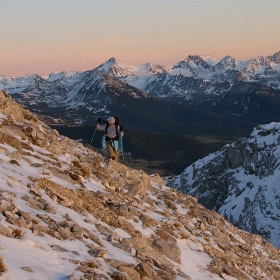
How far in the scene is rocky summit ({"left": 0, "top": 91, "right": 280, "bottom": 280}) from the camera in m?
11.2

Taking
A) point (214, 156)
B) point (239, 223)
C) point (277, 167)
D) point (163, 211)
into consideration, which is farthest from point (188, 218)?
point (214, 156)

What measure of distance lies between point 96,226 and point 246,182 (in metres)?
106

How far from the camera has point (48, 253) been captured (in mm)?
11078

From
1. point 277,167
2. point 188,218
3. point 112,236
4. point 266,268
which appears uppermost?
point 112,236

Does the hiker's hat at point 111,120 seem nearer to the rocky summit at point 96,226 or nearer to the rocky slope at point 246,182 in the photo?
the rocky summit at point 96,226

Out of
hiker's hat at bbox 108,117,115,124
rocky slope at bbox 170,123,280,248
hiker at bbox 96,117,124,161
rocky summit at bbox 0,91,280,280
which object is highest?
hiker's hat at bbox 108,117,115,124

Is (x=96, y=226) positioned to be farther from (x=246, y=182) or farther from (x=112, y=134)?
(x=246, y=182)

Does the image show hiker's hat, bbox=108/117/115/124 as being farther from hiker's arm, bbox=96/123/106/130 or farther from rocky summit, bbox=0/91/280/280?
rocky summit, bbox=0/91/280/280

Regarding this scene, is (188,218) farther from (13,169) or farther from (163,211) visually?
(13,169)

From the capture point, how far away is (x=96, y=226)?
48.5 feet

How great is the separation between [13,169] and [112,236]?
4.99 metres

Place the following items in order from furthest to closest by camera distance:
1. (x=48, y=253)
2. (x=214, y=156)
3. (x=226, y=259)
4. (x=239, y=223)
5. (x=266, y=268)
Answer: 1. (x=214, y=156)
2. (x=239, y=223)
3. (x=266, y=268)
4. (x=226, y=259)
5. (x=48, y=253)

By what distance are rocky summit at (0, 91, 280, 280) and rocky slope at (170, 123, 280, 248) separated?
2528 inches

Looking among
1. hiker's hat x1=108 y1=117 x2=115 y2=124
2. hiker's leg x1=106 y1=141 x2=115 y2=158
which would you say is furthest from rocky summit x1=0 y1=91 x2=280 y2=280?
hiker's hat x1=108 y1=117 x2=115 y2=124
